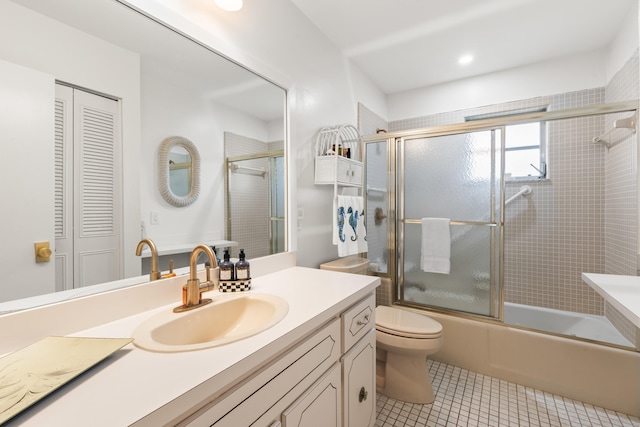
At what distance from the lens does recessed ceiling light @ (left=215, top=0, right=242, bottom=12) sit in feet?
3.96

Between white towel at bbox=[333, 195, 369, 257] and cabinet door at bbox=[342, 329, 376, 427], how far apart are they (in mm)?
712

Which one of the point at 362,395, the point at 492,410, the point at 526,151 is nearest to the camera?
the point at 362,395

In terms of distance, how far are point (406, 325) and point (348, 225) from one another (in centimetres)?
72

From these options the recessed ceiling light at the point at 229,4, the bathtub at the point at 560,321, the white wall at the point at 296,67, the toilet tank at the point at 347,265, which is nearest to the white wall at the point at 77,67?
the white wall at the point at 296,67

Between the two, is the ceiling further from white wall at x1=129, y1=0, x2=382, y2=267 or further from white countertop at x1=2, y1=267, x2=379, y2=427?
white countertop at x1=2, y1=267, x2=379, y2=427

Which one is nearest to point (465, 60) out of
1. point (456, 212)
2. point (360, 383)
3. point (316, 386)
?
point (456, 212)

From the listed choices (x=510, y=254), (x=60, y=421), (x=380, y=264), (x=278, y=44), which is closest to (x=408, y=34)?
(x=278, y=44)

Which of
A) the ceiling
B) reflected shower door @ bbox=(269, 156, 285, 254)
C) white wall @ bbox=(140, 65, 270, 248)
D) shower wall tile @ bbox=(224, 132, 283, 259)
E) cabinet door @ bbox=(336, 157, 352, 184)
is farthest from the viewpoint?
cabinet door @ bbox=(336, 157, 352, 184)

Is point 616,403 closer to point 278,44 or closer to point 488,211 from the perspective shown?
point 488,211

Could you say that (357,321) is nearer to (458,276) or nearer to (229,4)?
(458,276)

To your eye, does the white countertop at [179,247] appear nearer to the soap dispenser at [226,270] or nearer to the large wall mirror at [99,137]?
the large wall mirror at [99,137]

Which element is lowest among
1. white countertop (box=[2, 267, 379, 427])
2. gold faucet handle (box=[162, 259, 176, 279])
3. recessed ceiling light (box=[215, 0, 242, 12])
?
white countertop (box=[2, 267, 379, 427])

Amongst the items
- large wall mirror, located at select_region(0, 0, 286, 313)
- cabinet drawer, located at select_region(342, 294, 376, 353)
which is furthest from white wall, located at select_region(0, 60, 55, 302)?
cabinet drawer, located at select_region(342, 294, 376, 353)

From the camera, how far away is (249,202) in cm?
144
